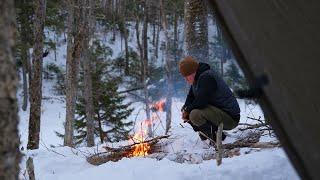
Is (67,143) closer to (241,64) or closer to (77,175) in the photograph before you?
(77,175)

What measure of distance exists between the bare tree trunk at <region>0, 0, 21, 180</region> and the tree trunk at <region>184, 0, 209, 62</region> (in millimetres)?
6806

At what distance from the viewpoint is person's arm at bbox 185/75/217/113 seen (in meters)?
5.79

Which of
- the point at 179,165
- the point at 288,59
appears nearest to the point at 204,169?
the point at 179,165

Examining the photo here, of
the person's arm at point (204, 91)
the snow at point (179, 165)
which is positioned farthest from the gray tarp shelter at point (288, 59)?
the person's arm at point (204, 91)

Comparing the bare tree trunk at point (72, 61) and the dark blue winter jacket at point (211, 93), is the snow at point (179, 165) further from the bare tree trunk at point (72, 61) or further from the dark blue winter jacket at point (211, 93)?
the bare tree trunk at point (72, 61)

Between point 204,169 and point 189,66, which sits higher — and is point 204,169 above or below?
below

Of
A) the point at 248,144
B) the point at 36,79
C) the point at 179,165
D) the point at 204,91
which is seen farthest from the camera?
the point at 36,79

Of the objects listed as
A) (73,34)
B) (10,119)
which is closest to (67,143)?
(73,34)

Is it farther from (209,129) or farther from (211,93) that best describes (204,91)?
(209,129)

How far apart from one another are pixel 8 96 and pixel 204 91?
4.37 meters

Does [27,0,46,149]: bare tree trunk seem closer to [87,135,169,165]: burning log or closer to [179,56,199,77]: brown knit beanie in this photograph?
[87,135,169,165]: burning log

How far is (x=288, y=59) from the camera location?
158cm

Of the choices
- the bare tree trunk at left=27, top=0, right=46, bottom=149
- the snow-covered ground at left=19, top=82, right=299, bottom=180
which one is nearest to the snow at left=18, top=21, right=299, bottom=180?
the snow-covered ground at left=19, top=82, right=299, bottom=180

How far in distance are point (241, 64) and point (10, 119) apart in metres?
0.81
